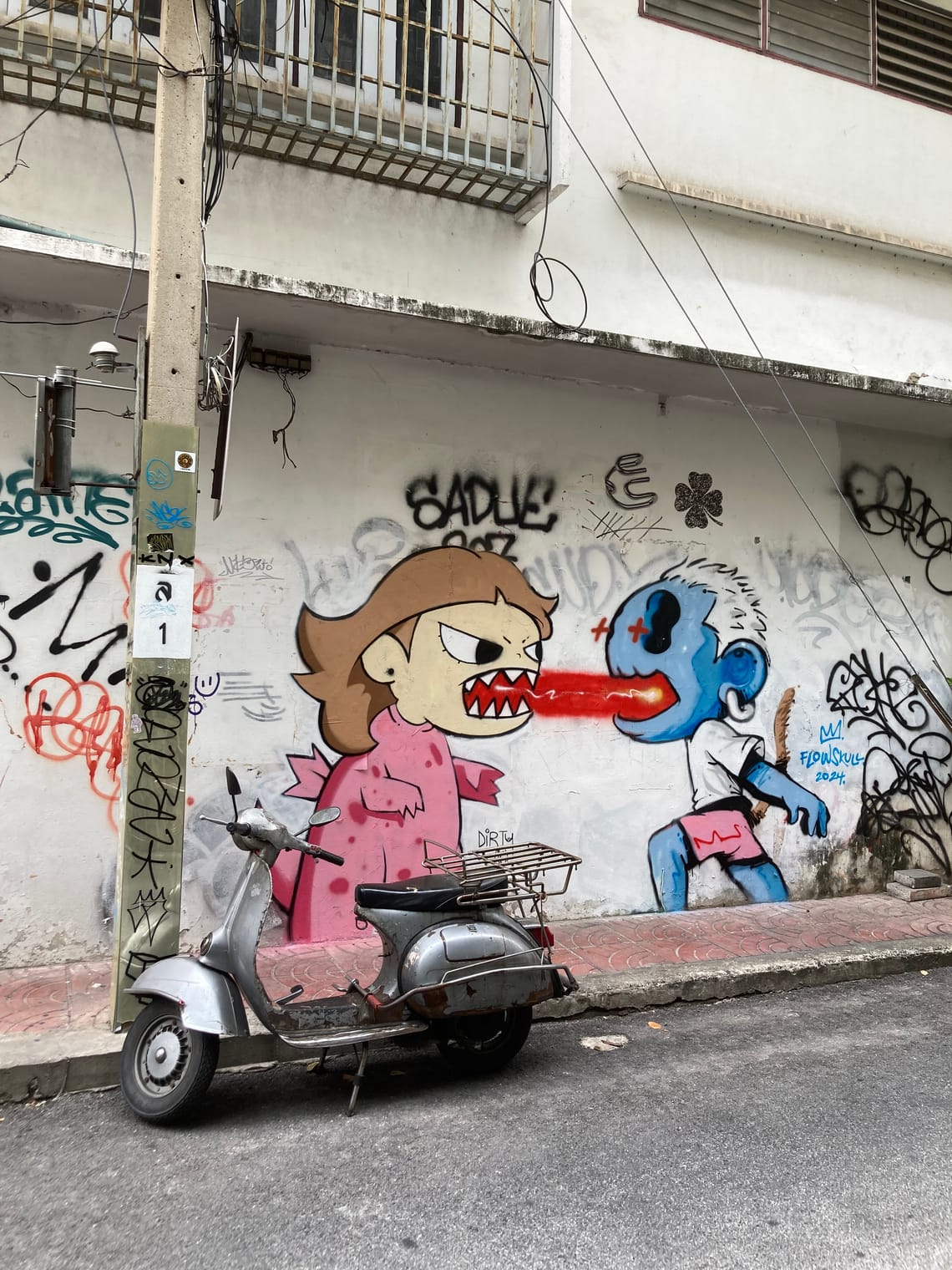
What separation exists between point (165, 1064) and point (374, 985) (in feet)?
3.29

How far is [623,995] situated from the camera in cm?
564

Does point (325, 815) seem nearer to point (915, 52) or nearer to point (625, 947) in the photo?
point (625, 947)

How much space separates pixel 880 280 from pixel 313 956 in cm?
675

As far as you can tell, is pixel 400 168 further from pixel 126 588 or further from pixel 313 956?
pixel 313 956

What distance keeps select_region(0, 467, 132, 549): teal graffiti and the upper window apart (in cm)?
519

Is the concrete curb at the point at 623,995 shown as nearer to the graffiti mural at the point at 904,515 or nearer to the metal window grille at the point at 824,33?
the graffiti mural at the point at 904,515

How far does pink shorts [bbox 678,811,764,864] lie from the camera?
759 centimetres

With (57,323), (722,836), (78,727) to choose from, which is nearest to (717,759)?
(722,836)

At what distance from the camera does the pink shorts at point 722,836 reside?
24.9 ft

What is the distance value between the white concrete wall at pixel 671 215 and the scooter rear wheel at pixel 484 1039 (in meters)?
4.36

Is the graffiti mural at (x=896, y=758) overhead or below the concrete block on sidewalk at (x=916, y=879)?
overhead

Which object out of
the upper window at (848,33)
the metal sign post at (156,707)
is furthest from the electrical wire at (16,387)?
the upper window at (848,33)

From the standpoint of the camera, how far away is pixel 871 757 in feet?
27.2

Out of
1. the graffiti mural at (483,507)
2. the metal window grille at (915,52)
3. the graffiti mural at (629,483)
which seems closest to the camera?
the graffiti mural at (483,507)
